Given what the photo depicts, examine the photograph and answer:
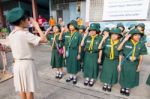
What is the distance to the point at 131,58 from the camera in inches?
108

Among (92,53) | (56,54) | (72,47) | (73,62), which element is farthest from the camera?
(56,54)

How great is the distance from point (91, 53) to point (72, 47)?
43cm

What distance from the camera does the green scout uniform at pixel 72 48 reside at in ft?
10.7

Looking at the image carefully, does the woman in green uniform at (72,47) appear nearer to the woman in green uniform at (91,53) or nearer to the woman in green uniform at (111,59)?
the woman in green uniform at (91,53)

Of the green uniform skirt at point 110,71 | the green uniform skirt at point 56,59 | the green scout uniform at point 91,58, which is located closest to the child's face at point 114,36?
the green scout uniform at point 91,58

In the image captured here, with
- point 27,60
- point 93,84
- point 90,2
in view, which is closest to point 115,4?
point 90,2

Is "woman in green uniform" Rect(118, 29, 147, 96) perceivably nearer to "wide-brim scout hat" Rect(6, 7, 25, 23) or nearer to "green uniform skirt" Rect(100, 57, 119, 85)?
"green uniform skirt" Rect(100, 57, 119, 85)

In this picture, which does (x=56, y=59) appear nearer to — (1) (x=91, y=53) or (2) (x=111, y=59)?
(1) (x=91, y=53)

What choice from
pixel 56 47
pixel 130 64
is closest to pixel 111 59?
pixel 130 64

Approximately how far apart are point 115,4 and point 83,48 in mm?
3398

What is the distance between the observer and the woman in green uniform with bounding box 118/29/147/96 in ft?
8.84

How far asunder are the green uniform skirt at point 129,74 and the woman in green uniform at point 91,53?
559 mm

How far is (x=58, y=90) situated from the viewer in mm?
3236

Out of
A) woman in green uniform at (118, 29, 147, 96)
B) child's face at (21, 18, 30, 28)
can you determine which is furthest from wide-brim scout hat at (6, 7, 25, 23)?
woman in green uniform at (118, 29, 147, 96)
